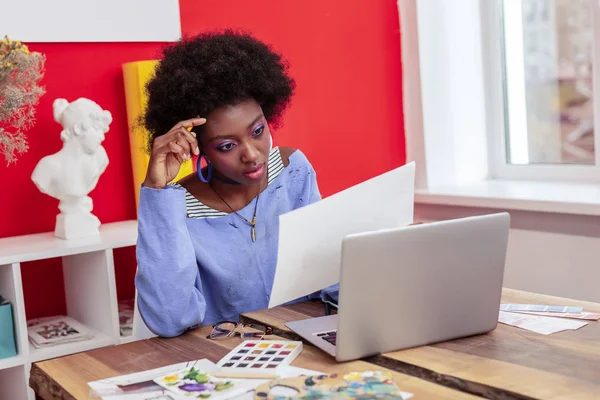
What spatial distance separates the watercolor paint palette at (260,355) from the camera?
4.14 ft

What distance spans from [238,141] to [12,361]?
100 cm

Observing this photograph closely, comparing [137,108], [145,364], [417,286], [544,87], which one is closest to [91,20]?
[137,108]

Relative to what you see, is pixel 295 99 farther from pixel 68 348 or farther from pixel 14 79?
pixel 68 348

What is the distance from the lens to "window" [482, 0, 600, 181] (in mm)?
3133

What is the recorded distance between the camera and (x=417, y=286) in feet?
4.26

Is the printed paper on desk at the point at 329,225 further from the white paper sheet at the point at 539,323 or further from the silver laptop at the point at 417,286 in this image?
the white paper sheet at the point at 539,323

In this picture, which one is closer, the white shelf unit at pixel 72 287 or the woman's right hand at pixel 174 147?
the woman's right hand at pixel 174 147

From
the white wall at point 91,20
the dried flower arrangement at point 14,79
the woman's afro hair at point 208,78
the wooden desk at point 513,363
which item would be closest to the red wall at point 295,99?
the white wall at point 91,20

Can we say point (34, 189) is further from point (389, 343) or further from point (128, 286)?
point (389, 343)

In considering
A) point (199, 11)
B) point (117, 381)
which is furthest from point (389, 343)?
point (199, 11)

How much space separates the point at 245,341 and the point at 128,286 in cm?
144

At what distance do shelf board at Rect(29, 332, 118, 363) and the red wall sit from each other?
1.17 feet

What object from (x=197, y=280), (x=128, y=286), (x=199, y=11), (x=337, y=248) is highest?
(x=199, y=11)

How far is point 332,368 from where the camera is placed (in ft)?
4.10
